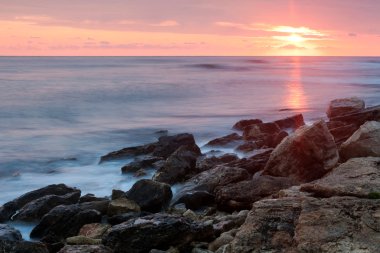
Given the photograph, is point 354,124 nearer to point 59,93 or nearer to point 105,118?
point 105,118

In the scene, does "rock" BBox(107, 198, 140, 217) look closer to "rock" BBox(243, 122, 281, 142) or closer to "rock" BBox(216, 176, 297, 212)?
"rock" BBox(216, 176, 297, 212)

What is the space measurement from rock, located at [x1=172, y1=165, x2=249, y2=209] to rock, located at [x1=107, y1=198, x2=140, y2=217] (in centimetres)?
90

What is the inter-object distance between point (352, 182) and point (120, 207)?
4.64m

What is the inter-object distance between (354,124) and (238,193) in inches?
296

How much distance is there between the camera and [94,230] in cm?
852

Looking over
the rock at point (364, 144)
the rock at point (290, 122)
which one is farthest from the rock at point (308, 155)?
the rock at point (290, 122)

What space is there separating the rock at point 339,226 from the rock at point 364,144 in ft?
13.3

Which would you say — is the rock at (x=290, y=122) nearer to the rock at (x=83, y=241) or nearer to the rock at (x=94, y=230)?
the rock at (x=94, y=230)

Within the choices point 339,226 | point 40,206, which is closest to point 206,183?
point 40,206

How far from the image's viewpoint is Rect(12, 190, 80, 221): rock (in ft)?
34.2

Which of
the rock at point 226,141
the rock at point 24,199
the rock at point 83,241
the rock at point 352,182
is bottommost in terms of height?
the rock at point 24,199

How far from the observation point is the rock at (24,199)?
1102cm

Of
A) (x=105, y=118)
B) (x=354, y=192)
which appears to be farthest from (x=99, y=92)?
(x=354, y=192)

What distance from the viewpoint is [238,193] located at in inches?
357
